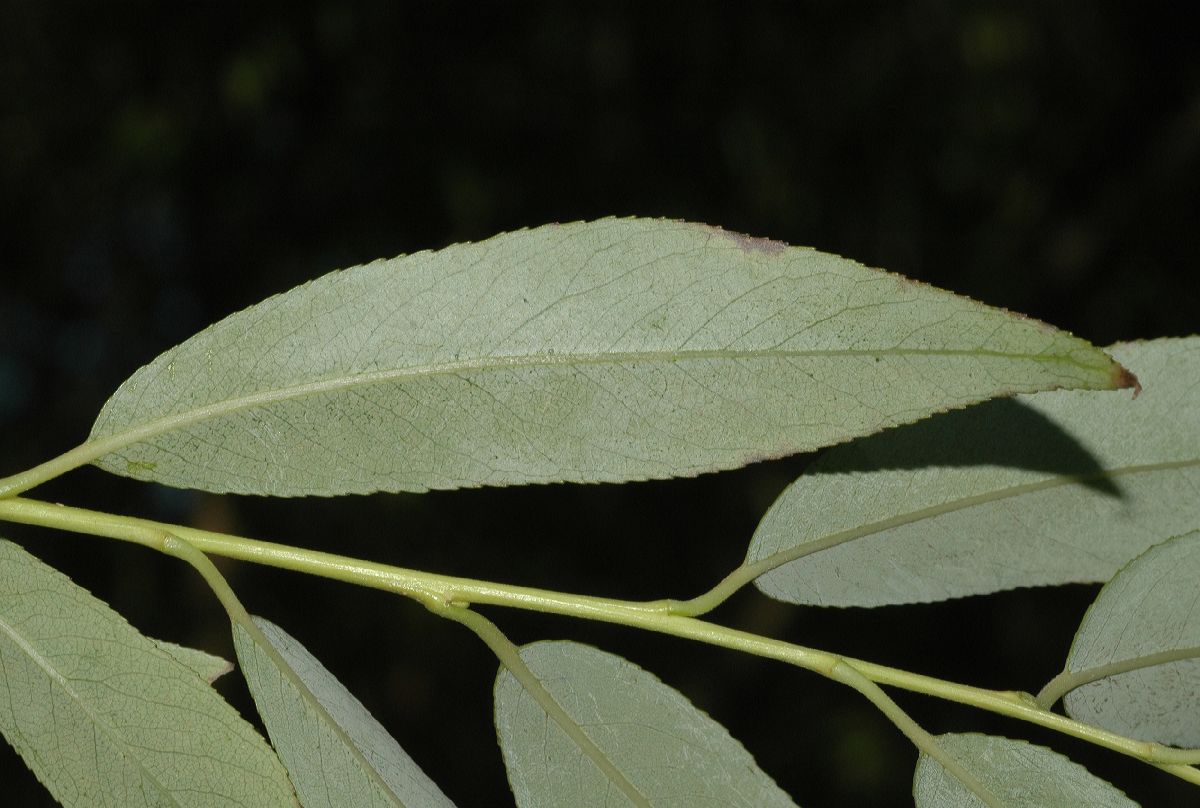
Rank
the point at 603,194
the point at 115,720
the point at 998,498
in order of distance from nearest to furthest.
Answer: the point at 115,720
the point at 998,498
the point at 603,194

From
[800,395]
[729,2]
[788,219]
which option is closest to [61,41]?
[729,2]

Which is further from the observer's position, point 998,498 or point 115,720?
point 998,498

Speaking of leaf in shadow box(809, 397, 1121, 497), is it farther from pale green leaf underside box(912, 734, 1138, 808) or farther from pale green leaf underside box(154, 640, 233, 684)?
pale green leaf underside box(154, 640, 233, 684)

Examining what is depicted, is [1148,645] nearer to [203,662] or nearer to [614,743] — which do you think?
[614,743]

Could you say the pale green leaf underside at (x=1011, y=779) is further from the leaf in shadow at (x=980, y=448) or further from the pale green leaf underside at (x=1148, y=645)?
the leaf in shadow at (x=980, y=448)

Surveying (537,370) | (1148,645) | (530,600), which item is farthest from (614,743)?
(1148,645)

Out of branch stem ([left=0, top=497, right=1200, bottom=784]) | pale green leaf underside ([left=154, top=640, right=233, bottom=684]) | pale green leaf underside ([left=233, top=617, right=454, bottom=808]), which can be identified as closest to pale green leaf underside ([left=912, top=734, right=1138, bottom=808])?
branch stem ([left=0, top=497, right=1200, bottom=784])

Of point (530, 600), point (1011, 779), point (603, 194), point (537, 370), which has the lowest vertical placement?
point (1011, 779)
